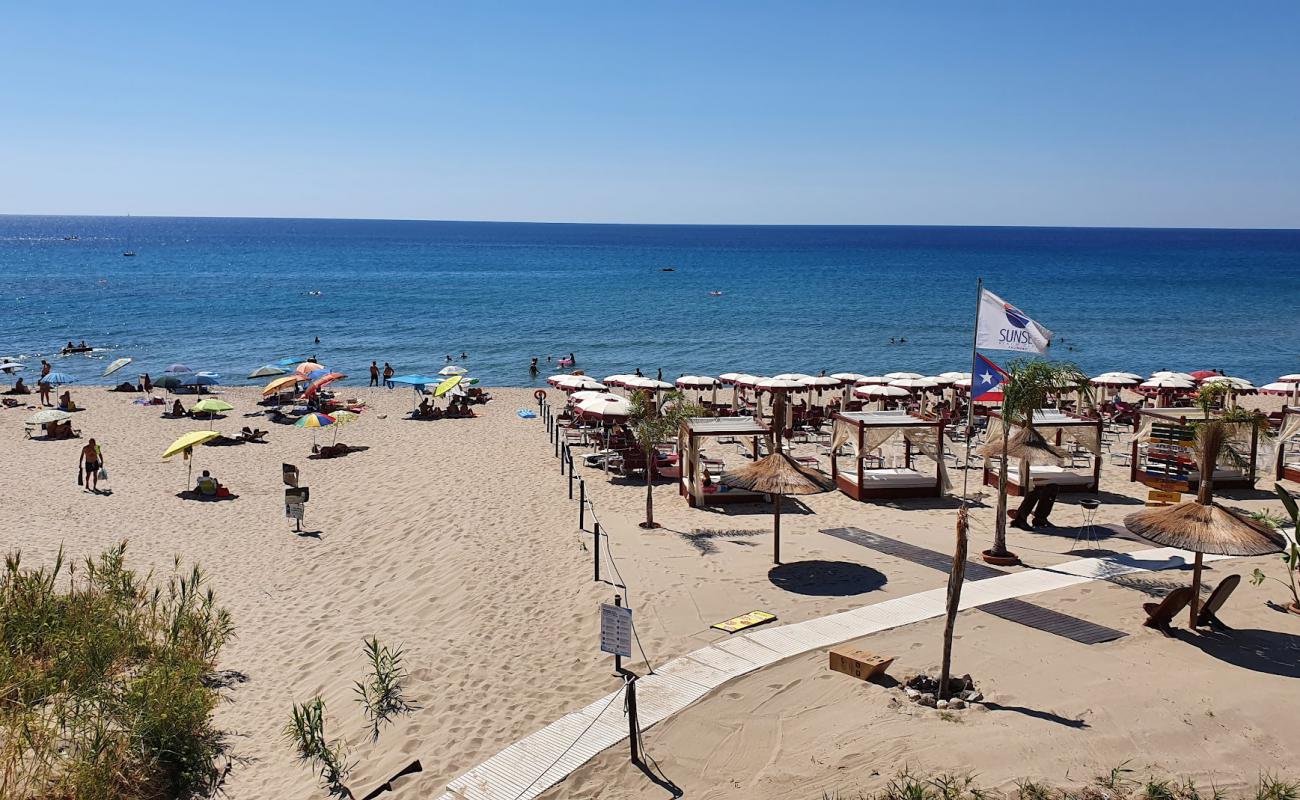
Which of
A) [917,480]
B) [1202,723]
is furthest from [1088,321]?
[1202,723]

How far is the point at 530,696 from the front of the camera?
9.65 m

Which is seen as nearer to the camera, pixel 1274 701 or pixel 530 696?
Result: pixel 1274 701

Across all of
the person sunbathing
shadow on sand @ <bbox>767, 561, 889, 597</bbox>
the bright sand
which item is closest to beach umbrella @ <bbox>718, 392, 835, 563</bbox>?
shadow on sand @ <bbox>767, 561, 889, 597</bbox>

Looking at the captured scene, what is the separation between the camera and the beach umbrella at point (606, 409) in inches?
811

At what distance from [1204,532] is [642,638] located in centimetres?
658

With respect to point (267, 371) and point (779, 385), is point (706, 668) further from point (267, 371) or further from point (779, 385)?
point (267, 371)

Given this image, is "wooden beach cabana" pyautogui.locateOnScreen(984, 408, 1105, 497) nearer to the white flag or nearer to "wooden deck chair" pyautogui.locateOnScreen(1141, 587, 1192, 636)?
the white flag

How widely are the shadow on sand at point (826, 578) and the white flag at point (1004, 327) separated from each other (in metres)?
4.24

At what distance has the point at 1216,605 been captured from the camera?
10859 millimetres

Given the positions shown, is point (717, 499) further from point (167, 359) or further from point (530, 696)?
point (167, 359)

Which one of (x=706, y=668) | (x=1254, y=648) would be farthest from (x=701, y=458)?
(x=1254, y=648)

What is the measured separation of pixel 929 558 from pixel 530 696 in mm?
6986

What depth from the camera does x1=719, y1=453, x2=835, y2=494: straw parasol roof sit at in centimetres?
1327

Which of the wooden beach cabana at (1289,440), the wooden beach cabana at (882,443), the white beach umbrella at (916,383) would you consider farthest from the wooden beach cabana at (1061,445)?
the white beach umbrella at (916,383)
